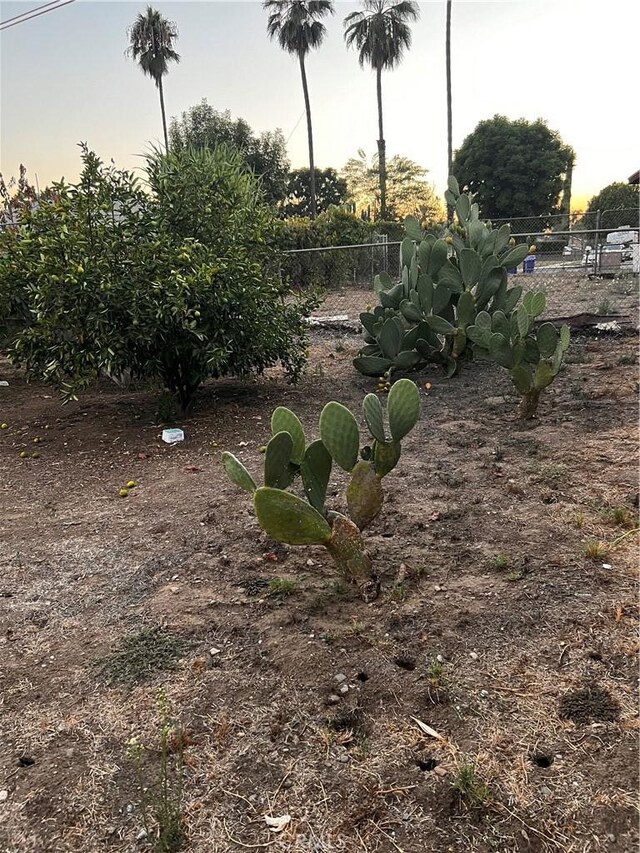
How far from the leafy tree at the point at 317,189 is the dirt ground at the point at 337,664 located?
38.1 metres

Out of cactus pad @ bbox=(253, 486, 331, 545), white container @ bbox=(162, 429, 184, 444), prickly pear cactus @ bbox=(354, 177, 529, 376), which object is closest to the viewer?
cactus pad @ bbox=(253, 486, 331, 545)

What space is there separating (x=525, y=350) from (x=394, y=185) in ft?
139

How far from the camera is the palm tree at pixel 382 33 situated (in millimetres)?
32000

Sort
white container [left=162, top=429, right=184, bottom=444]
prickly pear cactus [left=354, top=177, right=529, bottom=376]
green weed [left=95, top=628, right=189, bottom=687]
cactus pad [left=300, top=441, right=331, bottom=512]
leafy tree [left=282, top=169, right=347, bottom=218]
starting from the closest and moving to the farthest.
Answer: green weed [left=95, top=628, right=189, bottom=687] < cactus pad [left=300, top=441, right=331, bottom=512] < white container [left=162, top=429, right=184, bottom=444] < prickly pear cactus [left=354, top=177, right=529, bottom=376] < leafy tree [left=282, top=169, right=347, bottom=218]

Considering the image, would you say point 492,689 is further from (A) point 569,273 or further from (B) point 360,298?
(A) point 569,273

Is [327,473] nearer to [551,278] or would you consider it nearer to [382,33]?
[551,278]

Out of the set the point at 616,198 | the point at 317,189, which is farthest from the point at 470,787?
the point at 317,189

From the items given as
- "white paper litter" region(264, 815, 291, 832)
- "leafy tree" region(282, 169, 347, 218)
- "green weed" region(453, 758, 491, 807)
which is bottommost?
"white paper litter" region(264, 815, 291, 832)

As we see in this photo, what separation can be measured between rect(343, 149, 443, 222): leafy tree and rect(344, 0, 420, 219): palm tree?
34.2ft

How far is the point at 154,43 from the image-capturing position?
117ft

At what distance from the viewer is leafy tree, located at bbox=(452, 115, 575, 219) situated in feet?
118

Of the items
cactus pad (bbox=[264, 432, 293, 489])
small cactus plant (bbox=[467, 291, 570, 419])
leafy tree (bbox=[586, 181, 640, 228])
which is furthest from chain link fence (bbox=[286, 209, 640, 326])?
leafy tree (bbox=[586, 181, 640, 228])

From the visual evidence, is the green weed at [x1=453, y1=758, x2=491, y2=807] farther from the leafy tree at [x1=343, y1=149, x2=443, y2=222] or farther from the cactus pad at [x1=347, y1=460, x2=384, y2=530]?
the leafy tree at [x1=343, y1=149, x2=443, y2=222]

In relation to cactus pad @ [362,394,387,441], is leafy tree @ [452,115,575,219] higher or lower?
higher
